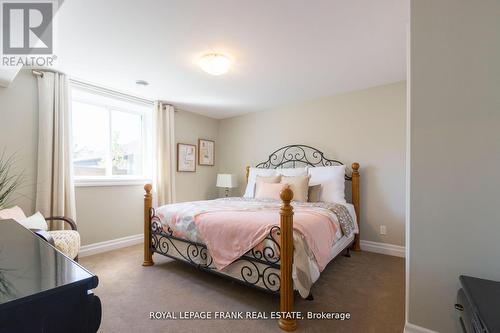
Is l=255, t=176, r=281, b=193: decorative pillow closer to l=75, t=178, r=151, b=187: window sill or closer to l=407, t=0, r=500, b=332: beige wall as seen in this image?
l=75, t=178, r=151, b=187: window sill

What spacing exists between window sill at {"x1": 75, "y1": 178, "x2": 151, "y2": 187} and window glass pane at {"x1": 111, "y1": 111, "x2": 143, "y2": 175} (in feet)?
0.75

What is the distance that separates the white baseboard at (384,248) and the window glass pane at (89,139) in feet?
13.0

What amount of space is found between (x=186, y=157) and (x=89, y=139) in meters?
1.52

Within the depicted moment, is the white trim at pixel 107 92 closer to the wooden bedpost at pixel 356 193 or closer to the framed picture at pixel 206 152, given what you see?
the framed picture at pixel 206 152

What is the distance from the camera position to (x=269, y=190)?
10.8 feet

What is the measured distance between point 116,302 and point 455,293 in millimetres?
Result: 2426

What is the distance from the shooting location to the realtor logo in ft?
5.32

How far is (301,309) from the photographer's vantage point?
190cm

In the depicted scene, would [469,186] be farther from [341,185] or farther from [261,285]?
[341,185]

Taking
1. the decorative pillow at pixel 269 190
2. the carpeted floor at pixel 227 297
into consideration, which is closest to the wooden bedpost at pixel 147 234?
the carpeted floor at pixel 227 297

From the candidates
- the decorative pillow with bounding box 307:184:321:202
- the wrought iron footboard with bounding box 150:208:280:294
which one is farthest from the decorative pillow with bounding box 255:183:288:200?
the wrought iron footboard with bounding box 150:208:280:294

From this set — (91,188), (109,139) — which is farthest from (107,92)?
(91,188)

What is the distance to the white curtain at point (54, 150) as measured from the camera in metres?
2.67

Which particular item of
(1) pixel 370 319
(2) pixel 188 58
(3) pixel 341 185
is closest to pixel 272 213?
(1) pixel 370 319
